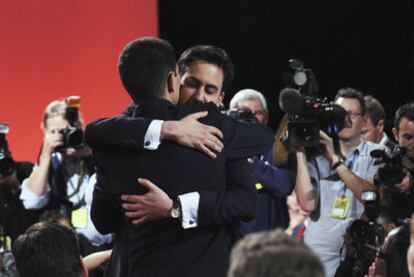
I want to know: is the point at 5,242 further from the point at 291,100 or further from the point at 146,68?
the point at 146,68

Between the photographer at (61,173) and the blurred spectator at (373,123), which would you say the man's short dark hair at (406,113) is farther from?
the photographer at (61,173)

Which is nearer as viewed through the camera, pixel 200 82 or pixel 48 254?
pixel 48 254

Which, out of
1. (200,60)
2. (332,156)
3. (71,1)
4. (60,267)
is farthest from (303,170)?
(71,1)

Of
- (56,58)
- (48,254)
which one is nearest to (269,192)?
(48,254)

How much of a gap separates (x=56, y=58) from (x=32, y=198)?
5.28 feet

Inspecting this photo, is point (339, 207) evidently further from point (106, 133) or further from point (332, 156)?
point (106, 133)

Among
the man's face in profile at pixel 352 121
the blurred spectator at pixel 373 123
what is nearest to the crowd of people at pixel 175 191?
the man's face in profile at pixel 352 121

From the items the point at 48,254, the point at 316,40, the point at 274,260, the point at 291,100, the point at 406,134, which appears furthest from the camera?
the point at 316,40

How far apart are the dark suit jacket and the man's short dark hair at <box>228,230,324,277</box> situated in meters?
0.77

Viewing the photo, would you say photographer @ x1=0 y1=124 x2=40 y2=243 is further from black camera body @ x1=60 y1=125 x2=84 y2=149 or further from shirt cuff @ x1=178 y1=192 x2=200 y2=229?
shirt cuff @ x1=178 y1=192 x2=200 y2=229

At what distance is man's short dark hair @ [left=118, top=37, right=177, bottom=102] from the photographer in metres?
2.14

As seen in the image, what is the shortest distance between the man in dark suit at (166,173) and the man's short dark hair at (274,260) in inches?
30.8

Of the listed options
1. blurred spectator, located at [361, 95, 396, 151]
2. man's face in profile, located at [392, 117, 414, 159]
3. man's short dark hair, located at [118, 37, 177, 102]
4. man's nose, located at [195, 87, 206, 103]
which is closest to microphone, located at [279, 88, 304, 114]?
man's face in profile, located at [392, 117, 414, 159]

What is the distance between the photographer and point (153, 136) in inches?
80.8
